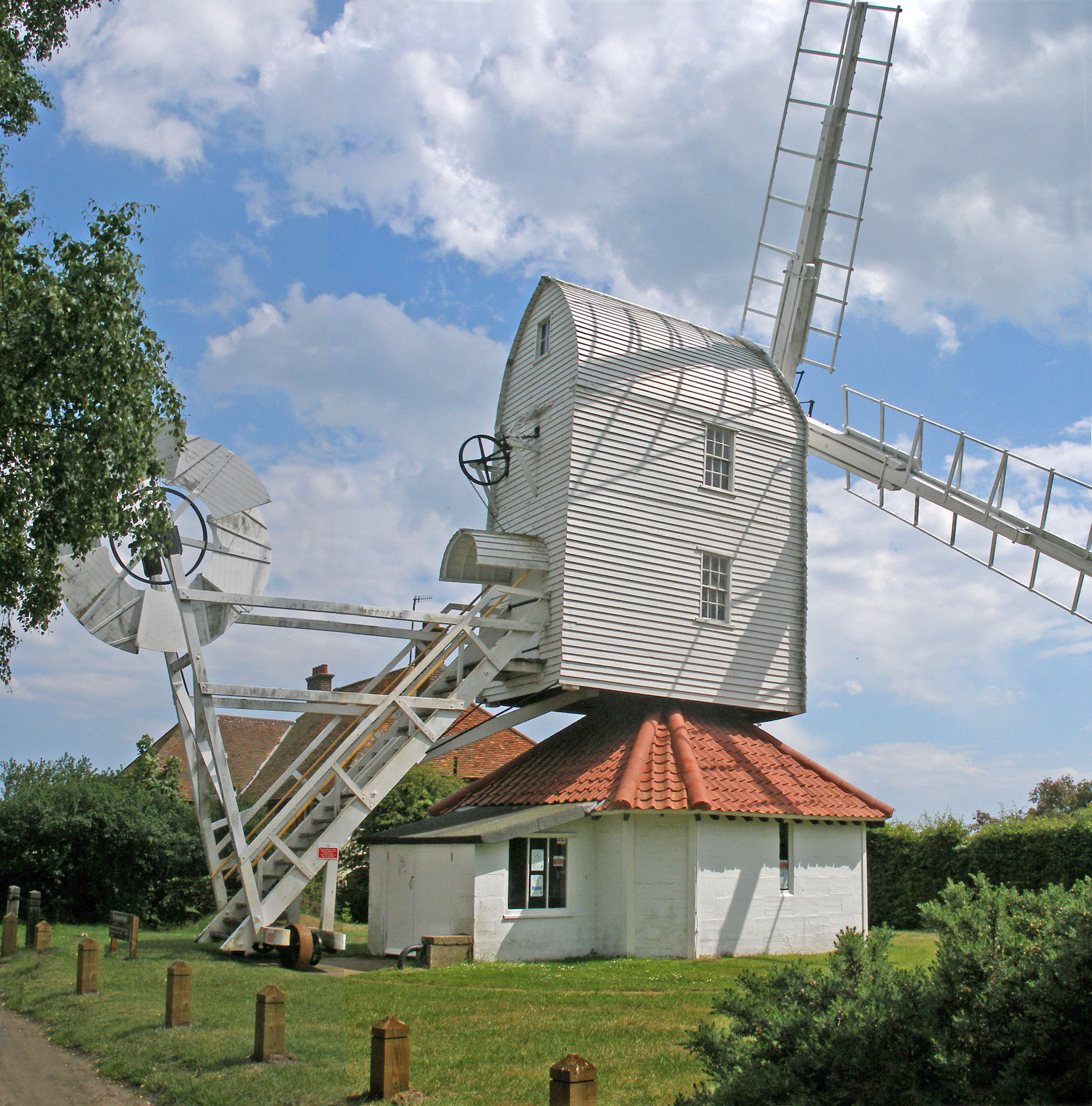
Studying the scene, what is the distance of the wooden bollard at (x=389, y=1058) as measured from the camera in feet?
26.9

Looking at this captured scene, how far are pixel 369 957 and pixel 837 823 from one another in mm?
9483

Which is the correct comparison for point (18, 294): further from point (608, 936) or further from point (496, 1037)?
point (608, 936)

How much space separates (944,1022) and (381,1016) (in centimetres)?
766

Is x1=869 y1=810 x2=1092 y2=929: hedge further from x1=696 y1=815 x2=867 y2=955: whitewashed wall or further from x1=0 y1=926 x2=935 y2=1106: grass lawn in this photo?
x1=0 y1=926 x2=935 y2=1106: grass lawn

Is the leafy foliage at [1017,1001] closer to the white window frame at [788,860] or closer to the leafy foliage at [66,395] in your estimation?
the leafy foliage at [66,395]

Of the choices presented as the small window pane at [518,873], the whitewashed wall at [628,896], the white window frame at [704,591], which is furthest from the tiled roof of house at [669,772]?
the white window frame at [704,591]

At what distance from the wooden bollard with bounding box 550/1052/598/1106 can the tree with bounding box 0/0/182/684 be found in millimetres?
8089

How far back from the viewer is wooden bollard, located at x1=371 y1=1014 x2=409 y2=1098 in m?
8.21

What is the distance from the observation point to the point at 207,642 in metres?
19.5

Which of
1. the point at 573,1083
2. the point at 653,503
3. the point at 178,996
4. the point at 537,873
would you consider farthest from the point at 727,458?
the point at 573,1083

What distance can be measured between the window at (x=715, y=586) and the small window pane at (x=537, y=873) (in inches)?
251

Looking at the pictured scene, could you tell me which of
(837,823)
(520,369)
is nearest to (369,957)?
(837,823)

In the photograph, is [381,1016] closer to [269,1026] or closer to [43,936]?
[269,1026]

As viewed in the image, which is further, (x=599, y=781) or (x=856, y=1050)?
(x=599, y=781)
